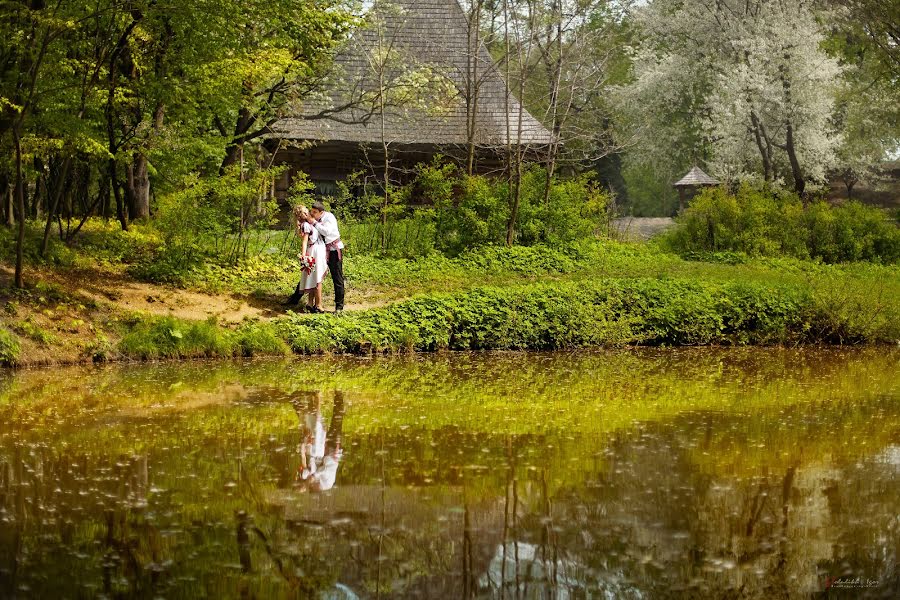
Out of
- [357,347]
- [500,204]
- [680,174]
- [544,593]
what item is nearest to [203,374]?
[357,347]

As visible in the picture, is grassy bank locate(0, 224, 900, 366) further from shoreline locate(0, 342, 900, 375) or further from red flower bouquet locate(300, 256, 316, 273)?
red flower bouquet locate(300, 256, 316, 273)

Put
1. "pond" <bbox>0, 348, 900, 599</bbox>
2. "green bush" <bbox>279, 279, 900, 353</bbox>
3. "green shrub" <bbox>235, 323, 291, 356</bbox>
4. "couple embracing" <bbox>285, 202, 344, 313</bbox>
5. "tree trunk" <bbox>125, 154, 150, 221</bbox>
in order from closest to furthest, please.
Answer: "pond" <bbox>0, 348, 900, 599</bbox> → "green shrub" <bbox>235, 323, 291, 356</bbox> → "green bush" <bbox>279, 279, 900, 353</bbox> → "couple embracing" <bbox>285, 202, 344, 313</bbox> → "tree trunk" <bbox>125, 154, 150, 221</bbox>

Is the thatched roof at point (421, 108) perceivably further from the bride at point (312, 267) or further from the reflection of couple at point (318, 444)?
the reflection of couple at point (318, 444)

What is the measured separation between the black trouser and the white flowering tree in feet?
64.1

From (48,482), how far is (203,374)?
20.1ft

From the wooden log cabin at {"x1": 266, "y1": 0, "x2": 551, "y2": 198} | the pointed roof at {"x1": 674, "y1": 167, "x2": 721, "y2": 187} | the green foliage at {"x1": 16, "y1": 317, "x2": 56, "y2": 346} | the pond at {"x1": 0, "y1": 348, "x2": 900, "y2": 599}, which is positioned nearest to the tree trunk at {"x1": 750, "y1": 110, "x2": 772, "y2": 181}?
the pointed roof at {"x1": 674, "y1": 167, "x2": 721, "y2": 187}

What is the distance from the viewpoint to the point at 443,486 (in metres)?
8.60

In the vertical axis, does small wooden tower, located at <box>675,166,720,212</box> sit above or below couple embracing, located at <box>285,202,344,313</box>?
above

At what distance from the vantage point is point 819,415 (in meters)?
12.1

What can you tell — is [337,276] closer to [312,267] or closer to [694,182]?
[312,267]

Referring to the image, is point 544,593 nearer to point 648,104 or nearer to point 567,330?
point 567,330

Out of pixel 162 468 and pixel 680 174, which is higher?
pixel 680 174

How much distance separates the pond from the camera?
21.1 feet

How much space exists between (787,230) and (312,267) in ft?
50.7
